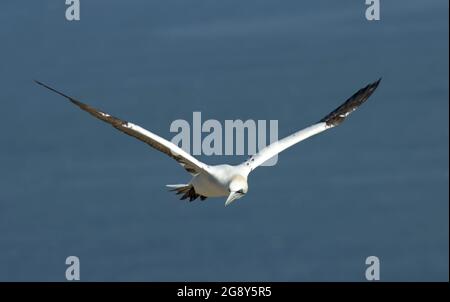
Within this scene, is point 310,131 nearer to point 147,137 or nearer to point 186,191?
point 186,191

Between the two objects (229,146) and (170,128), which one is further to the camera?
(170,128)

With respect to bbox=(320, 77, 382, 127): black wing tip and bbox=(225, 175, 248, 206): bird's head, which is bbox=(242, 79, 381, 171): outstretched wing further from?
bbox=(225, 175, 248, 206): bird's head

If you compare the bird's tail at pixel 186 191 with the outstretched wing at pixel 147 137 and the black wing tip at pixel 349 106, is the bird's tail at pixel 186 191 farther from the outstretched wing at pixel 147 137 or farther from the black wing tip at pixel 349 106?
the black wing tip at pixel 349 106

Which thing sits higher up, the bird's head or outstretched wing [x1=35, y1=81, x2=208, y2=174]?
outstretched wing [x1=35, y1=81, x2=208, y2=174]

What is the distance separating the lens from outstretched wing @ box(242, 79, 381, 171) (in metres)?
27.9

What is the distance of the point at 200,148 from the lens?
108 feet

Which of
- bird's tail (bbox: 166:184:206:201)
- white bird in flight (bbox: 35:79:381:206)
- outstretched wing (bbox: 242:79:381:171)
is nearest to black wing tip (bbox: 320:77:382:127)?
outstretched wing (bbox: 242:79:381:171)

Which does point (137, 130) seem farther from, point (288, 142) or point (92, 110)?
point (288, 142)

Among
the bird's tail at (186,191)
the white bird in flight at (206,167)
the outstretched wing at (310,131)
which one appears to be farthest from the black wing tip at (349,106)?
the bird's tail at (186,191)

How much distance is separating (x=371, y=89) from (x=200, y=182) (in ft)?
12.4

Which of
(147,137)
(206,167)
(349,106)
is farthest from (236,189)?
(349,106)

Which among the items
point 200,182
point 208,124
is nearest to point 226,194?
point 200,182

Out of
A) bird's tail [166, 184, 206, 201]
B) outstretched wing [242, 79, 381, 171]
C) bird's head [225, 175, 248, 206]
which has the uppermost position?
outstretched wing [242, 79, 381, 171]

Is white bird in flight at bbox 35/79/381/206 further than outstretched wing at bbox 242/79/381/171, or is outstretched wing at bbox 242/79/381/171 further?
outstretched wing at bbox 242/79/381/171
